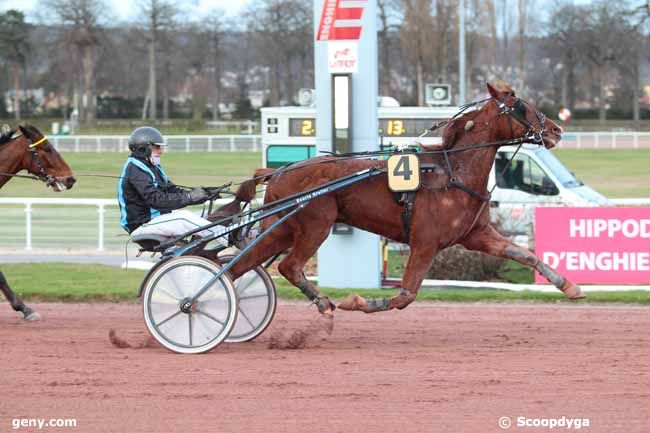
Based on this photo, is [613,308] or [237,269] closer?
[237,269]

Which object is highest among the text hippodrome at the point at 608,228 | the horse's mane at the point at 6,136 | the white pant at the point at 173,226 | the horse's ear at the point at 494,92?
the horse's ear at the point at 494,92

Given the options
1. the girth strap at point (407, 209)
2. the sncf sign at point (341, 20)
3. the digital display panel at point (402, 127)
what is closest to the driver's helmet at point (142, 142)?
the girth strap at point (407, 209)

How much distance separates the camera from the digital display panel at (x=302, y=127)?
16.8 metres

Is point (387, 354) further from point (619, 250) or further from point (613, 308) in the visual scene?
point (619, 250)

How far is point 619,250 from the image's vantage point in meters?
11.3

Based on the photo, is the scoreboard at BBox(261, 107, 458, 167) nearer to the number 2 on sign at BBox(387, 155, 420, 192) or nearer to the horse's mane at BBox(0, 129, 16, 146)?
the horse's mane at BBox(0, 129, 16, 146)

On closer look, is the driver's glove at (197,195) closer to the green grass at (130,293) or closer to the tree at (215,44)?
the green grass at (130,293)

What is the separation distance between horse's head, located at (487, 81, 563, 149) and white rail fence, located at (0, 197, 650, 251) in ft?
29.7

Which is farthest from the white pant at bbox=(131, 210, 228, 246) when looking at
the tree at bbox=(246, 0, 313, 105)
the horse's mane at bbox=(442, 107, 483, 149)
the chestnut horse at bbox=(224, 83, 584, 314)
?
the tree at bbox=(246, 0, 313, 105)

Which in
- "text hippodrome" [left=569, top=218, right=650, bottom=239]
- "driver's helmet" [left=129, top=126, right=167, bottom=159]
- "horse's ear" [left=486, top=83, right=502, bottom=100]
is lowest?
"text hippodrome" [left=569, top=218, right=650, bottom=239]

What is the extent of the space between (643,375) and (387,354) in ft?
5.74

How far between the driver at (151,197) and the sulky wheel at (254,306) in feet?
1.90

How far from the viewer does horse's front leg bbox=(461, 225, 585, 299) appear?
7.74 m

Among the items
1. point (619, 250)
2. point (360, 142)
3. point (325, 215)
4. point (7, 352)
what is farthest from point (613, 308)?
Answer: point (7, 352)
